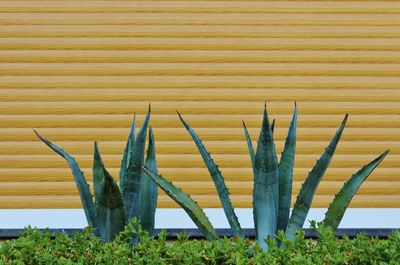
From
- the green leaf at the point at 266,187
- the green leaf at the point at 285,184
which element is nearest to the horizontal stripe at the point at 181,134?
the green leaf at the point at 285,184

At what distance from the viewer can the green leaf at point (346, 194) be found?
322cm

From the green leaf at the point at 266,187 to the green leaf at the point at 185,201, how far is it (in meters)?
0.22

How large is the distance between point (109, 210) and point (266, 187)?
0.68 meters

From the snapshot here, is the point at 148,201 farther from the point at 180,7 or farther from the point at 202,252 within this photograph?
the point at 180,7

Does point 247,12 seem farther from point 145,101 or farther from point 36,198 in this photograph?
point 36,198

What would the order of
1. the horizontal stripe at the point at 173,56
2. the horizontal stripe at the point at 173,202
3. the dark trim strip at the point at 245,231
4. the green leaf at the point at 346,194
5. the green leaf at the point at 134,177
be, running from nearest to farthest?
1. the green leaf at the point at 346,194
2. the green leaf at the point at 134,177
3. the dark trim strip at the point at 245,231
4. the horizontal stripe at the point at 173,202
5. the horizontal stripe at the point at 173,56

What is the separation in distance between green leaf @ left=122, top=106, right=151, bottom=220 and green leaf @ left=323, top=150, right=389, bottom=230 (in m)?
0.84

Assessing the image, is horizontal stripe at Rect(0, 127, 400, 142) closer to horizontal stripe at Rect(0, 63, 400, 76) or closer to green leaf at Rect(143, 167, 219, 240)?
horizontal stripe at Rect(0, 63, 400, 76)

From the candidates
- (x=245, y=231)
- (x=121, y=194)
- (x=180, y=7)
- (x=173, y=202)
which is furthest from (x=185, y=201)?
(x=180, y=7)

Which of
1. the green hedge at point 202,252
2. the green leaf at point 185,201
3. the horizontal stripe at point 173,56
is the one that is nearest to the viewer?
the green hedge at point 202,252

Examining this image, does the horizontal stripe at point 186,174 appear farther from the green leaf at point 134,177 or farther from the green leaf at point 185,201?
the green leaf at point 185,201

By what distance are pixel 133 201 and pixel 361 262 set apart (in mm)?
1068

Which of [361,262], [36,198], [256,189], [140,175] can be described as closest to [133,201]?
[140,175]

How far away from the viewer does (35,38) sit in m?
5.36
